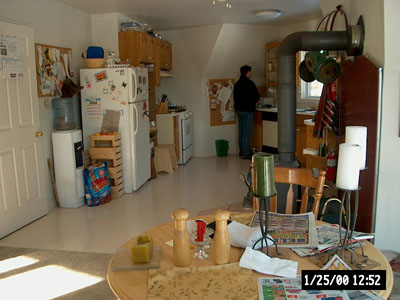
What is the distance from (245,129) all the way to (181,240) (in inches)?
231

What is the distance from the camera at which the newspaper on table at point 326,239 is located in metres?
1.55

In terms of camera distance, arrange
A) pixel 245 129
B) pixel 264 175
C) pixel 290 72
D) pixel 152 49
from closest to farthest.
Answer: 1. pixel 264 175
2. pixel 290 72
3. pixel 152 49
4. pixel 245 129

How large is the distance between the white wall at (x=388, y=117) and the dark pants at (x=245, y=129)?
14.9ft

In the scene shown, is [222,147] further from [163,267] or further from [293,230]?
[163,267]

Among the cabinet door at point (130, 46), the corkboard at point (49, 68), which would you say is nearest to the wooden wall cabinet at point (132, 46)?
the cabinet door at point (130, 46)

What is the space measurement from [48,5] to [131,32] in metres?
1.22

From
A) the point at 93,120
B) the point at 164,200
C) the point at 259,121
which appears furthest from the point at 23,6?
the point at 259,121

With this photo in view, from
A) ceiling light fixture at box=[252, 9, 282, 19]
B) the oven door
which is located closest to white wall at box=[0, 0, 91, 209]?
the oven door

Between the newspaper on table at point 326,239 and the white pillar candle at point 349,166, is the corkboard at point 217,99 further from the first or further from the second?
the white pillar candle at point 349,166

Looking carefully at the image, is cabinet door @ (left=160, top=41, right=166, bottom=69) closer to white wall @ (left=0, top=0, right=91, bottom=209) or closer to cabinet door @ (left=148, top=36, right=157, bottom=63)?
cabinet door @ (left=148, top=36, right=157, bottom=63)

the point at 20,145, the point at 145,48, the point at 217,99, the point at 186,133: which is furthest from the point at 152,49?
the point at 20,145

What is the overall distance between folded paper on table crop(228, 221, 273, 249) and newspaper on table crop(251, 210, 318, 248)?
0.25 ft

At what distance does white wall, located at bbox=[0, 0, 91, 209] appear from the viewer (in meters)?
3.99

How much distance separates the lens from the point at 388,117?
7.89 feet
